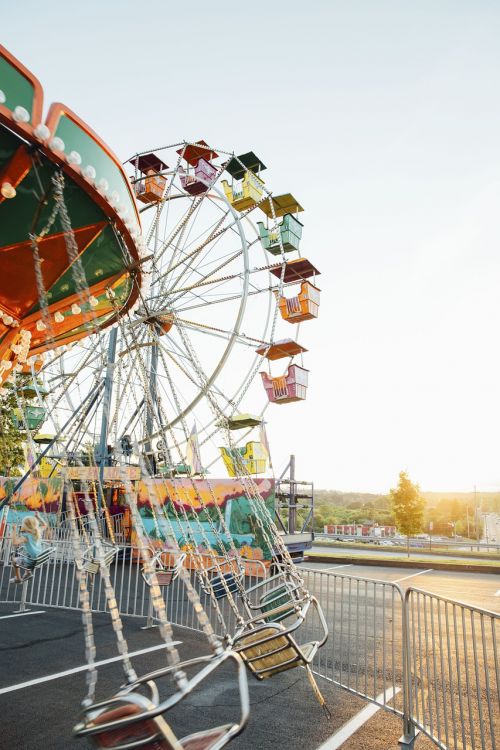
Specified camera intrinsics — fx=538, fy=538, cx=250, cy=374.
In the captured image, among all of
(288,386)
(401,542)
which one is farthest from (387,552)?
(401,542)

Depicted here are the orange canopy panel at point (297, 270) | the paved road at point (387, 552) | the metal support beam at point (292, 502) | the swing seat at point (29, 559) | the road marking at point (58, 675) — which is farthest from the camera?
the paved road at point (387, 552)

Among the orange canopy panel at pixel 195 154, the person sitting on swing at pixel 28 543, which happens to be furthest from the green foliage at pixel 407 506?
the person sitting on swing at pixel 28 543

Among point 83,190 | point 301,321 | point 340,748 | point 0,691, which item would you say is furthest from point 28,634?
point 301,321

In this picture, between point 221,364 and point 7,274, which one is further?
point 221,364

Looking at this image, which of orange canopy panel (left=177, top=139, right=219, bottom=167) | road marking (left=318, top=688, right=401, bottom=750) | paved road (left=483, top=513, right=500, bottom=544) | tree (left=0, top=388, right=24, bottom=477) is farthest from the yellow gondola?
paved road (left=483, top=513, right=500, bottom=544)

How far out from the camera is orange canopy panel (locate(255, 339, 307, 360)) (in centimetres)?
1526

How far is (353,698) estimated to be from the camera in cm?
492

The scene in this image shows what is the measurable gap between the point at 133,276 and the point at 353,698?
450cm

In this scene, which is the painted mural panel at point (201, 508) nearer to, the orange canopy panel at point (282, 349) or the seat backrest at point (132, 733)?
the orange canopy panel at point (282, 349)

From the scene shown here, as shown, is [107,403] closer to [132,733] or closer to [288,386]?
[288,386]

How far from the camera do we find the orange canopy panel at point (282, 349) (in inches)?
601

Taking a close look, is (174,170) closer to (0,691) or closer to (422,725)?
(0,691)

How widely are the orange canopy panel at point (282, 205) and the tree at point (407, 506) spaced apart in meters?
14.3

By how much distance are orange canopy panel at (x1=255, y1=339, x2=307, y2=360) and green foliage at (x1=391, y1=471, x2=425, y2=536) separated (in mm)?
11335
